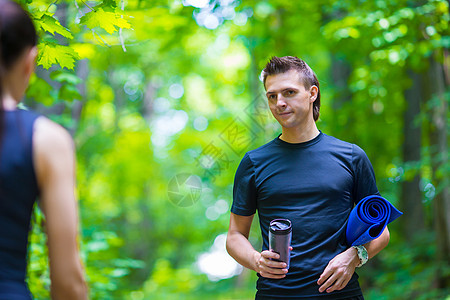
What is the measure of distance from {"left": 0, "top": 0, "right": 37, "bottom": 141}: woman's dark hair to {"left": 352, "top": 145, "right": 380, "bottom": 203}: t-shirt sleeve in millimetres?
1674

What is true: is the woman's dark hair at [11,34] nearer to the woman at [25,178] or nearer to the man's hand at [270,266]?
the woman at [25,178]

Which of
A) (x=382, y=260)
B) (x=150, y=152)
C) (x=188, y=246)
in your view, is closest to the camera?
(x=382, y=260)

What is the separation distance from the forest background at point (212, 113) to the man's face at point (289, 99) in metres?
1.09

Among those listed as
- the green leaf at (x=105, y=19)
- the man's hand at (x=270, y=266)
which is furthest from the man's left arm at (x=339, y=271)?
the green leaf at (x=105, y=19)

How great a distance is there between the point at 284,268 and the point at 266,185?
449 mm

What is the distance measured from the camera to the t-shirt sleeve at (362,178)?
2314mm

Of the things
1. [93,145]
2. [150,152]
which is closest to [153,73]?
[150,152]

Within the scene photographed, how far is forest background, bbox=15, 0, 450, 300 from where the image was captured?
15.7 ft

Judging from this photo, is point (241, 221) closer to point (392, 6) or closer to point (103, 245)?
point (103, 245)

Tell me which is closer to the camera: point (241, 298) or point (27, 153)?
point (27, 153)

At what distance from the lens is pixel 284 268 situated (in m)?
2.12

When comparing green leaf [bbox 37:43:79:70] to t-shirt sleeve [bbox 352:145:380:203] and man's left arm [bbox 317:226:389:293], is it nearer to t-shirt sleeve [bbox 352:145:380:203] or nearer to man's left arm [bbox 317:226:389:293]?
t-shirt sleeve [bbox 352:145:380:203]

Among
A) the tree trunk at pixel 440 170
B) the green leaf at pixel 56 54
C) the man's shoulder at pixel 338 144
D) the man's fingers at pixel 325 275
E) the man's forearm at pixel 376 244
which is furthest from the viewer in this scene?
the tree trunk at pixel 440 170

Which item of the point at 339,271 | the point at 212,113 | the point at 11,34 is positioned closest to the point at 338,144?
the point at 339,271
